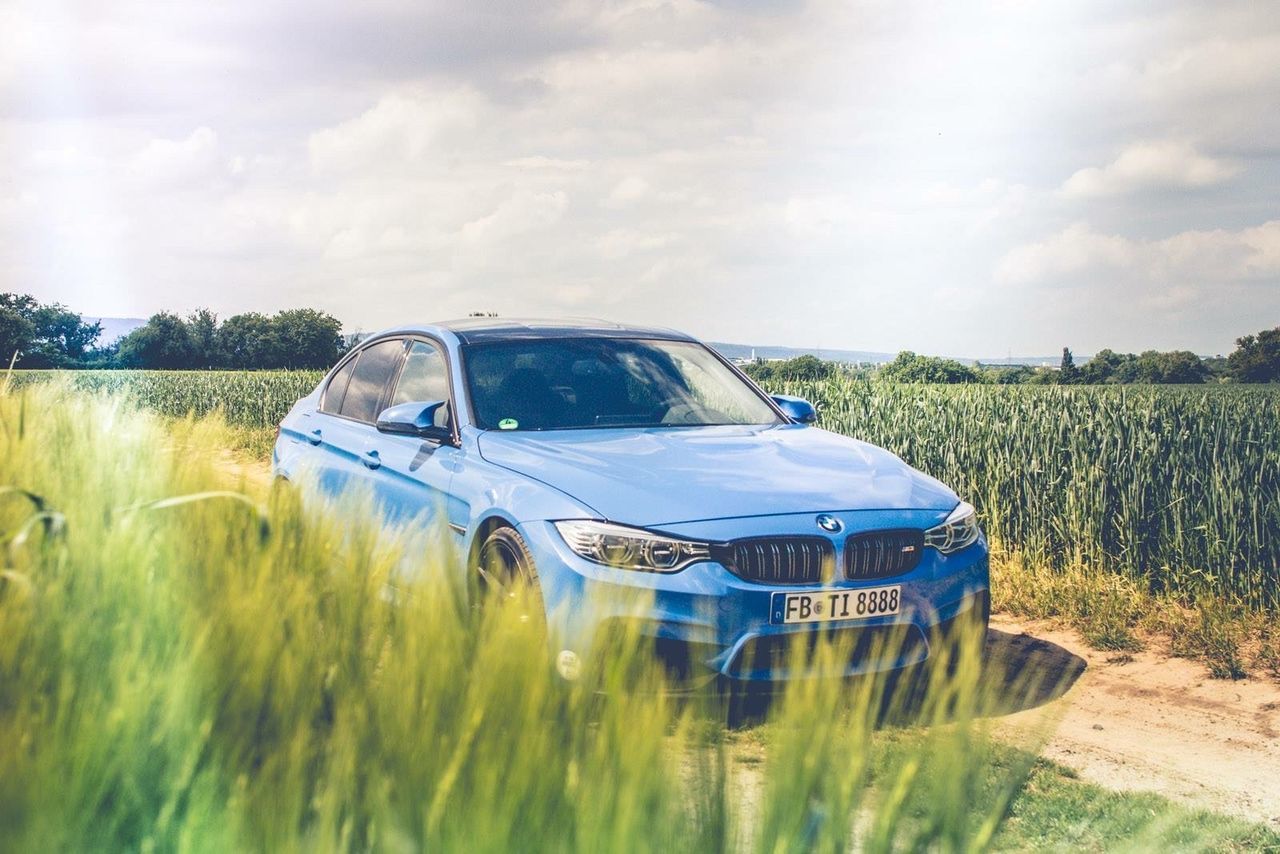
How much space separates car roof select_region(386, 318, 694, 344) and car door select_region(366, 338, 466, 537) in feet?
0.62

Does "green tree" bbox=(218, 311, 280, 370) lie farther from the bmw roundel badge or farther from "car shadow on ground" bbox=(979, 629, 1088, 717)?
the bmw roundel badge

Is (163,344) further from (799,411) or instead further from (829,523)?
(829,523)

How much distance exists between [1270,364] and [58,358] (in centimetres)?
10551

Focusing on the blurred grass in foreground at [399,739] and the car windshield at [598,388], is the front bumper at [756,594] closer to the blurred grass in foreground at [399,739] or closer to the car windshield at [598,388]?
the car windshield at [598,388]

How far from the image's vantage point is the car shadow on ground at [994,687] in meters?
1.58

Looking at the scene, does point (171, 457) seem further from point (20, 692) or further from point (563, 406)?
point (563, 406)

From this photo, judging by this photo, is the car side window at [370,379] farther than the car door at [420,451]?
Yes

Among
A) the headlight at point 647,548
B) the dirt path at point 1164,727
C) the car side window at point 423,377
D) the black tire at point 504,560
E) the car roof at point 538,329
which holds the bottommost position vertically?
the dirt path at point 1164,727

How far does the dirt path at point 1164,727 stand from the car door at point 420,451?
10.2 feet

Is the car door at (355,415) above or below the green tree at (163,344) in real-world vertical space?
below

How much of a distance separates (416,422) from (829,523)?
7.35ft

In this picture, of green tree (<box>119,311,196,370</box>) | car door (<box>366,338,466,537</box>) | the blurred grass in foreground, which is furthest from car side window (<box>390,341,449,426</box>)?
green tree (<box>119,311,196,370</box>)

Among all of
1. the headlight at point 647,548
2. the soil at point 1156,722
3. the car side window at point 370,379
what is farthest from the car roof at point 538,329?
the soil at point 1156,722

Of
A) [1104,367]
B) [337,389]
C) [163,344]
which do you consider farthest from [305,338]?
[337,389]
